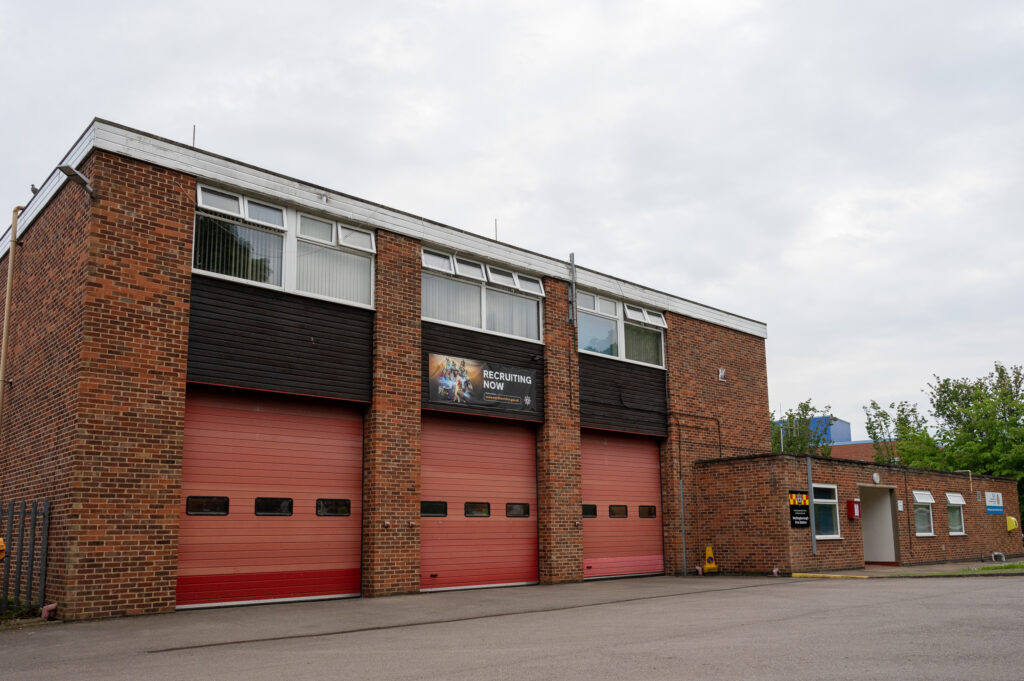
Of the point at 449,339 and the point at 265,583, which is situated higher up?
the point at 449,339

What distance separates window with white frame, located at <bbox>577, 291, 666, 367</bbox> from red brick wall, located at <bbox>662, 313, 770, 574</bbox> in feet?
1.32

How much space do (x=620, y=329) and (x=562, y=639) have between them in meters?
12.0

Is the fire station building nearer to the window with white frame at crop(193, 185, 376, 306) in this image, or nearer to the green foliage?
the window with white frame at crop(193, 185, 376, 306)

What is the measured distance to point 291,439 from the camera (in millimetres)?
14328

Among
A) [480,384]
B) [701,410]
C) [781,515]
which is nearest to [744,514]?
[781,515]

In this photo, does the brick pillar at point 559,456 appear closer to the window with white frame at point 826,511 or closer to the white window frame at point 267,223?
the window with white frame at point 826,511

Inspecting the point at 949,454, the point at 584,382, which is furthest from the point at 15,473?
the point at 949,454

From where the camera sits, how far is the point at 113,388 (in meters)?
12.2

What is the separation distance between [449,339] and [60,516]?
24.4 ft

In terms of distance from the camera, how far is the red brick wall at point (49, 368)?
39.0ft

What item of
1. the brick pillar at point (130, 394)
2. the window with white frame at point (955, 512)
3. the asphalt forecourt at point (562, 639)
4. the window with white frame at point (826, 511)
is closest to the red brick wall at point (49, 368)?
the brick pillar at point (130, 394)

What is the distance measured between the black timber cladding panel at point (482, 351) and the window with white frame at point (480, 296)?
21 centimetres

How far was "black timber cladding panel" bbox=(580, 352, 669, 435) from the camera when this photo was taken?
19406 mm

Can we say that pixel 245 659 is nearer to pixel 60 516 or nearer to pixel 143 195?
pixel 60 516
